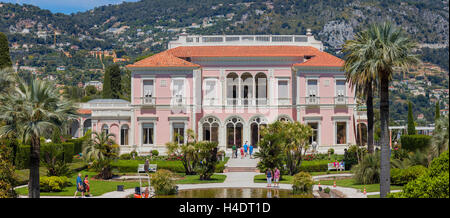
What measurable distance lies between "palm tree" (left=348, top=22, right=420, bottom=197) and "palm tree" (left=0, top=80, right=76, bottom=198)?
13.5m

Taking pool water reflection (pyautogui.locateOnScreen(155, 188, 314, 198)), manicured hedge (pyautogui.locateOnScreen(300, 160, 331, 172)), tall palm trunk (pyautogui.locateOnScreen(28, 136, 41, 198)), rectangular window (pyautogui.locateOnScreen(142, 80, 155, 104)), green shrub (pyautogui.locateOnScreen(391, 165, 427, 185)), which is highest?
rectangular window (pyautogui.locateOnScreen(142, 80, 155, 104))

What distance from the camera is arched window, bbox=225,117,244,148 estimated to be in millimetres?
54562

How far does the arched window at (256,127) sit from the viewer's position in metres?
54.4

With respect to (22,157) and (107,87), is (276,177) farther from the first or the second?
(107,87)

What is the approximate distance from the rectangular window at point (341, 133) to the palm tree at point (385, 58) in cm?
2711

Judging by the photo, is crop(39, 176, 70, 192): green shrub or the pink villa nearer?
crop(39, 176, 70, 192): green shrub

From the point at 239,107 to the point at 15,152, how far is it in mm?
22150

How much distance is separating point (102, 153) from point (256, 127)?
63.9ft

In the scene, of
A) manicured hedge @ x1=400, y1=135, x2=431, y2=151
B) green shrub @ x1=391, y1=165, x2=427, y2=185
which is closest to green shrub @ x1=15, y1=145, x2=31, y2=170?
green shrub @ x1=391, y1=165, x2=427, y2=185

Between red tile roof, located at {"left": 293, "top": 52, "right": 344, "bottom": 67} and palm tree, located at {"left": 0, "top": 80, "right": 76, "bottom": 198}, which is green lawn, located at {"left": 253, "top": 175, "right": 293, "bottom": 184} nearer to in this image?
red tile roof, located at {"left": 293, "top": 52, "right": 344, "bottom": 67}

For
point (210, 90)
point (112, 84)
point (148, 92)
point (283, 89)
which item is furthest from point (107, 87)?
point (283, 89)

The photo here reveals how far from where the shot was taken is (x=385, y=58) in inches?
1011
